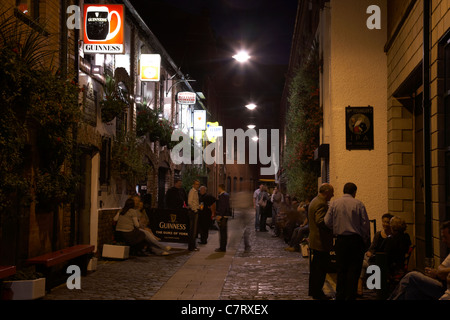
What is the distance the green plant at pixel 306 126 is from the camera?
13.9 m

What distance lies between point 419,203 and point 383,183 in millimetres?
1696

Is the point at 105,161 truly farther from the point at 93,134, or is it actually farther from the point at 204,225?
the point at 204,225

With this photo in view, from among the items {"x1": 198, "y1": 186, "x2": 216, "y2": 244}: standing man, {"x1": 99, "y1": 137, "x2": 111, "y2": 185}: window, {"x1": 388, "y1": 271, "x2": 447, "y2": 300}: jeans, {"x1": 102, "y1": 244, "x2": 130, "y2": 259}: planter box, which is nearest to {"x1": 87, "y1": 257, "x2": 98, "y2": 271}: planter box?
{"x1": 102, "y1": 244, "x2": 130, "y2": 259}: planter box

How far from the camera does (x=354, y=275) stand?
7.40 meters

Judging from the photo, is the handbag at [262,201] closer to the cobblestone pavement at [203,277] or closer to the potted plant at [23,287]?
the cobblestone pavement at [203,277]

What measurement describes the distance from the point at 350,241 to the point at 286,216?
9194 mm

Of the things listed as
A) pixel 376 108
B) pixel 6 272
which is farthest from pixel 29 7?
pixel 376 108

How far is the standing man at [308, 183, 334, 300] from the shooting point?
26.8ft

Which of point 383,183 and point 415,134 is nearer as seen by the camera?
point 415,134

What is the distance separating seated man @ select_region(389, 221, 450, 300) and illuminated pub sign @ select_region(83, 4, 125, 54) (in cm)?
839

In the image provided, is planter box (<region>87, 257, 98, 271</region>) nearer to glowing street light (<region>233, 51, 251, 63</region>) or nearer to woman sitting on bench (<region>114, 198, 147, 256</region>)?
woman sitting on bench (<region>114, 198, 147, 256</region>)

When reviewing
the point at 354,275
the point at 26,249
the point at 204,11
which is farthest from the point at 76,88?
the point at 204,11

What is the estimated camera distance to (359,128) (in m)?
11.6
